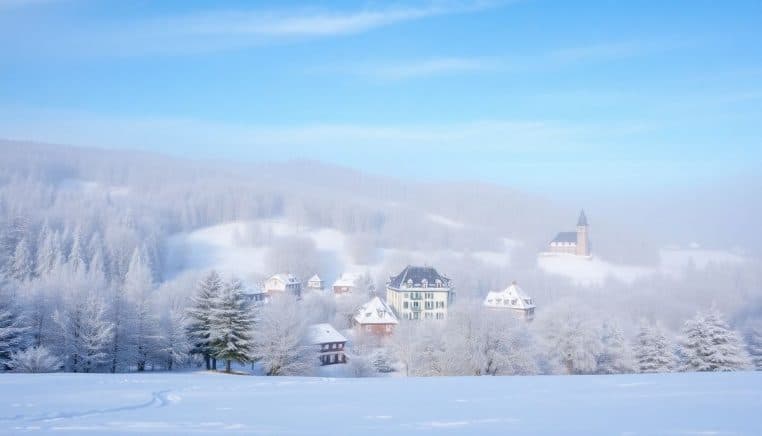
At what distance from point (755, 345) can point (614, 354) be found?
1279 cm

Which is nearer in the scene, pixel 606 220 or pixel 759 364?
pixel 759 364

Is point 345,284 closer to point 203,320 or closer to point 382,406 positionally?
point 203,320

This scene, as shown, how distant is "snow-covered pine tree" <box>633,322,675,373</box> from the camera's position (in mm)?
30938

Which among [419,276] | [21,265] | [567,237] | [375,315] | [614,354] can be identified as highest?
[567,237]

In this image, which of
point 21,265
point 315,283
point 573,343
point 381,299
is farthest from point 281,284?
point 573,343

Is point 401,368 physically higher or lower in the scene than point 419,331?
lower

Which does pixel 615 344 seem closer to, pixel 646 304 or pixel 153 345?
pixel 153 345

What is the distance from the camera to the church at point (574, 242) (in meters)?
111

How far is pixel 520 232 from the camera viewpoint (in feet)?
417

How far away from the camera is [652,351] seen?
3134 cm

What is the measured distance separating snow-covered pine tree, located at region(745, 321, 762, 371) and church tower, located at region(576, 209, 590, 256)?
64.6m

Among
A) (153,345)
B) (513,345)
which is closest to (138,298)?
(153,345)

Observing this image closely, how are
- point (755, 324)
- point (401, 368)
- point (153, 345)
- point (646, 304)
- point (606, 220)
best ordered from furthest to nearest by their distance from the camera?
point (606, 220) < point (646, 304) < point (755, 324) < point (401, 368) < point (153, 345)

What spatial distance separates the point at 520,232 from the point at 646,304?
2535 inches
